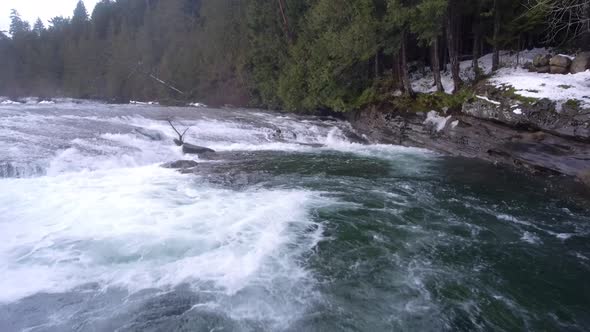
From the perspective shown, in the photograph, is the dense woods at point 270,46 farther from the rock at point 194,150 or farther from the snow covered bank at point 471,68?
the rock at point 194,150

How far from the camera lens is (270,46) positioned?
29188 millimetres

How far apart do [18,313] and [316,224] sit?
5196mm

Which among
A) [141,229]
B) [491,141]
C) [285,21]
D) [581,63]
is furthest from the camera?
[285,21]

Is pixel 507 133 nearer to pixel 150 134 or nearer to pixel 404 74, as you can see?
pixel 404 74

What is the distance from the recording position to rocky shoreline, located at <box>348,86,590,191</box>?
1034cm

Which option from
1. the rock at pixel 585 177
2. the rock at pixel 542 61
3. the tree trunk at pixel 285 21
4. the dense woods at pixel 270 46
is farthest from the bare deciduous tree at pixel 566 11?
the tree trunk at pixel 285 21

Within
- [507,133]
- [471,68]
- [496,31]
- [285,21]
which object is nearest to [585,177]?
[507,133]

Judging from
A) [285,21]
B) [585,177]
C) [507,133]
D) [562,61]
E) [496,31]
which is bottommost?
[585,177]

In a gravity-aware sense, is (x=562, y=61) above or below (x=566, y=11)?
below

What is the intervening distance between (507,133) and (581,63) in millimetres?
3152

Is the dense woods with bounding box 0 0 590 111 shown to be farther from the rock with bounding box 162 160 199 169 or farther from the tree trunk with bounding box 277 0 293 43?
the rock with bounding box 162 160 199 169

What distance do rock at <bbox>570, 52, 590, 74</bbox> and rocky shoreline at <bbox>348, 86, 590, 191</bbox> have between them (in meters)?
2.17

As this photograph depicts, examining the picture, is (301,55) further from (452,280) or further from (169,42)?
(169,42)

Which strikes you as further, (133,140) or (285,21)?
(285,21)
